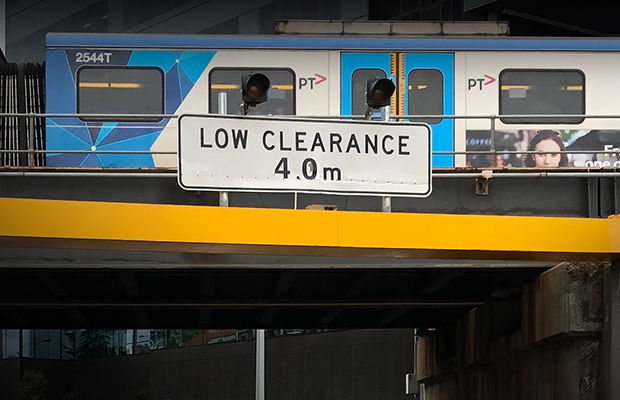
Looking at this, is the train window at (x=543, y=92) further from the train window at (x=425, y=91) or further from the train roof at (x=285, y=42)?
the train window at (x=425, y=91)

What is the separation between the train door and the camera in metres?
22.6

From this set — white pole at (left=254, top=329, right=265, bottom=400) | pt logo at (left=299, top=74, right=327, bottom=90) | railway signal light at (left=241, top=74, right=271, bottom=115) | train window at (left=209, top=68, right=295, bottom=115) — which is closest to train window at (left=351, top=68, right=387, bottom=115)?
pt logo at (left=299, top=74, right=327, bottom=90)

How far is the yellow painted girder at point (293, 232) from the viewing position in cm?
1282

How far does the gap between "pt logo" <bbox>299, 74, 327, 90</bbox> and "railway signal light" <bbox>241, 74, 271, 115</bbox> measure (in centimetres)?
1032

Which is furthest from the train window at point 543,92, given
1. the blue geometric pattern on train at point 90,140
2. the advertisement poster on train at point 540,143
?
the blue geometric pattern on train at point 90,140

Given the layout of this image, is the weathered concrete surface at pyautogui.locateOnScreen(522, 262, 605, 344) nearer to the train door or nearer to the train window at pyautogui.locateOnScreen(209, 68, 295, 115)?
the train door

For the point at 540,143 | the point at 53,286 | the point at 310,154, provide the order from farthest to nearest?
the point at 540,143
the point at 53,286
the point at 310,154

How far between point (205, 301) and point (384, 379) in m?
20.2

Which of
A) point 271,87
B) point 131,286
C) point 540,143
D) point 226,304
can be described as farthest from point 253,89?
point 226,304

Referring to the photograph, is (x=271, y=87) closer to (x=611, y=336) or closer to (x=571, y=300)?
(x=571, y=300)

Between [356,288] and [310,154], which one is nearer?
[310,154]

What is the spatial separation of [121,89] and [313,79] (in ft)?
12.7

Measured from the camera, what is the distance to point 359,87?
2255 cm

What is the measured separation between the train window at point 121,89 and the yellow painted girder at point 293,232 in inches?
362
